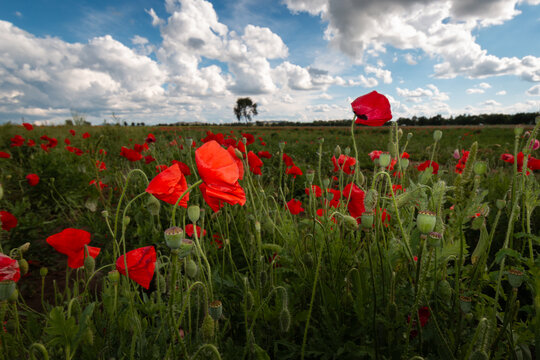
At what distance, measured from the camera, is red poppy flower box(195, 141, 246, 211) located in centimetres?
75

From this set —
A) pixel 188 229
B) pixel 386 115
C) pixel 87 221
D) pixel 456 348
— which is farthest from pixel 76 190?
pixel 456 348

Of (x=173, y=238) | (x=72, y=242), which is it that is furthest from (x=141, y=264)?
(x=173, y=238)

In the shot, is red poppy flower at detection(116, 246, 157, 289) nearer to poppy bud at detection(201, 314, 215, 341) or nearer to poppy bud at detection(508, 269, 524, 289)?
poppy bud at detection(201, 314, 215, 341)

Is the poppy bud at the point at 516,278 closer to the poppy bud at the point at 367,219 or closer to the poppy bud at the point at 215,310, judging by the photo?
the poppy bud at the point at 367,219

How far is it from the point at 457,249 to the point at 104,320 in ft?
4.80

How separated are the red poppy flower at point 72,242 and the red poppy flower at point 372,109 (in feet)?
3.48

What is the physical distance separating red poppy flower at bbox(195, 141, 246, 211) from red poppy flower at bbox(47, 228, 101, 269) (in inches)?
20.7

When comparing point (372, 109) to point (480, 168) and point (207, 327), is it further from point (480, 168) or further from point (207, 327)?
point (207, 327)

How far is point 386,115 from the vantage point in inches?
42.1

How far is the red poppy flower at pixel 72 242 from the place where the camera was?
0.98 m

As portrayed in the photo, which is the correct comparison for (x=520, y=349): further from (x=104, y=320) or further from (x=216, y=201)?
(x=104, y=320)

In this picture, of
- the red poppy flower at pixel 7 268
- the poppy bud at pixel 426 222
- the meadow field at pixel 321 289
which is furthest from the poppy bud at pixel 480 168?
the red poppy flower at pixel 7 268

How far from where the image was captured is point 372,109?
1076 millimetres

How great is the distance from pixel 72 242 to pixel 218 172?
68cm
